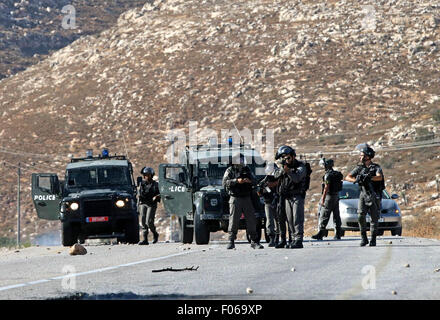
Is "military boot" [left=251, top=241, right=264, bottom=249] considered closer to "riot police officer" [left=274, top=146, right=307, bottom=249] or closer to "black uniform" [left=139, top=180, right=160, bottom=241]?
"riot police officer" [left=274, top=146, right=307, bottom=249]

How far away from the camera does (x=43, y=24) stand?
12506 centimetres

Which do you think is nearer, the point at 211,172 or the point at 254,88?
the point at 211,172

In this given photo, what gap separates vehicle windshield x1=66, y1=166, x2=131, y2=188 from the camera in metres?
25.2

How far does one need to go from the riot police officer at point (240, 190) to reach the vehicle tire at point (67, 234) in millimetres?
6333

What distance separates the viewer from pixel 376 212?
18.7 metres

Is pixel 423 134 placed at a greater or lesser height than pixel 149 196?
greater

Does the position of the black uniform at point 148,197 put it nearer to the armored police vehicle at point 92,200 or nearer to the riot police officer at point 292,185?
the armored police vehicle at point 92,200

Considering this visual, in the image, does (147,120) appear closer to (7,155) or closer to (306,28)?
(7,155)

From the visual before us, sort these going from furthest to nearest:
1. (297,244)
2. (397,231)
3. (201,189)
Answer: (397,231)
(201,189)
(297,244)

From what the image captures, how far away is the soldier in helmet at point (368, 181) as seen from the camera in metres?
18.4

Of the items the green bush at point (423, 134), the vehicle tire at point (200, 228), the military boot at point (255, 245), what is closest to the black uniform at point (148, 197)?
the vehicle tire at point (200, 228)

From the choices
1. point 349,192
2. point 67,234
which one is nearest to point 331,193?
point 349,192

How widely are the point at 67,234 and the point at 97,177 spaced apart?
185cm

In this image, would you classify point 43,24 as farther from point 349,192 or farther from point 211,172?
point 211,172
